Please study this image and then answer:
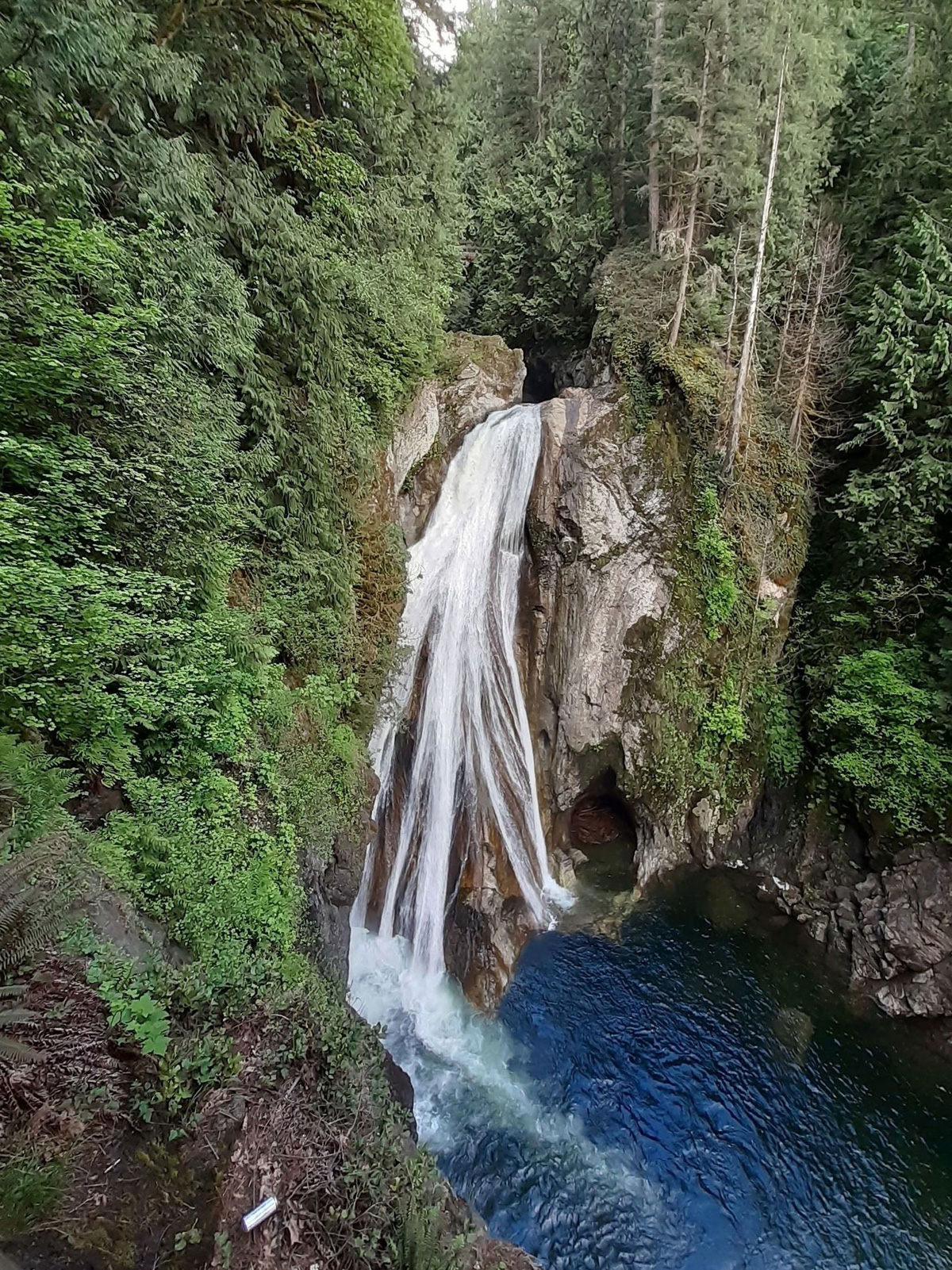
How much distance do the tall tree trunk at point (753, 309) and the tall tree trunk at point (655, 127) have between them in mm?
2326

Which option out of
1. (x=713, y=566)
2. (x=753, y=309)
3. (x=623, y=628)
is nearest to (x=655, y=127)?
(x=753, y=309)

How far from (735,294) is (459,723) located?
35.0ft

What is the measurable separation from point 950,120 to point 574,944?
1577 cm

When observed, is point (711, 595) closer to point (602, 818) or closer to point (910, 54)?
point (602, 818)

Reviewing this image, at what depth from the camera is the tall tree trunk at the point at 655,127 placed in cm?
1201

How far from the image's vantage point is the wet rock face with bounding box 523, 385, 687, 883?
10844 millimetres

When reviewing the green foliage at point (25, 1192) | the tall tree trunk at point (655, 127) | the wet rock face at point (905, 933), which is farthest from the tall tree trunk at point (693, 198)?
the green foliage at point (25, 1192)

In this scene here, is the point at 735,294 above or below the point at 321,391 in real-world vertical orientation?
above

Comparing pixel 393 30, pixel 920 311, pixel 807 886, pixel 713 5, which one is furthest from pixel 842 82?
pixel 807 886

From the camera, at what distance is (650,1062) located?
7.65 metres

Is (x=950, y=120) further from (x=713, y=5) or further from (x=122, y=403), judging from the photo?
(x=122, y=403)

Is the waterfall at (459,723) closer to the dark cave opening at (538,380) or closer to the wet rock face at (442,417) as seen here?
the wet rock face at (442,417)

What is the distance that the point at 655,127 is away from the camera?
1229 cm

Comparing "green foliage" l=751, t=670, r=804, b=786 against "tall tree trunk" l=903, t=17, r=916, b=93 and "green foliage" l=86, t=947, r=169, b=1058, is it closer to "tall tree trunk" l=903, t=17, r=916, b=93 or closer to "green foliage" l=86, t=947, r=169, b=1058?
"green foliage" l=86, t=947, r=169, b=1058
